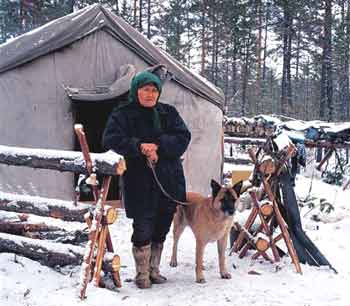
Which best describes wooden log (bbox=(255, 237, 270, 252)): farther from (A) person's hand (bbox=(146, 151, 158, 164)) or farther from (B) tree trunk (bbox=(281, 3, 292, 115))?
(B) tree trunk (bbox=(281, 3, 292, 115))

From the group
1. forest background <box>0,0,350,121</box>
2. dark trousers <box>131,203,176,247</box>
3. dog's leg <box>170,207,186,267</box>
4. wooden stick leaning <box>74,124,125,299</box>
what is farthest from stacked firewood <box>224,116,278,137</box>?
wooden stick leaning <box>74,124,125,299</box>

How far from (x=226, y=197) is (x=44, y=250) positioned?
1.54 meters


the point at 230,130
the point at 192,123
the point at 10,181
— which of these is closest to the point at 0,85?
the point at 10,181

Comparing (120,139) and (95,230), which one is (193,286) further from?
(120,139)

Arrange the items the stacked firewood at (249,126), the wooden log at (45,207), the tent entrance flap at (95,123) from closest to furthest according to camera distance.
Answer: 1. the wooden log at (45,207)
2. the tent entrance flap at (95,123)
3. the stacked firewood at (249,126)

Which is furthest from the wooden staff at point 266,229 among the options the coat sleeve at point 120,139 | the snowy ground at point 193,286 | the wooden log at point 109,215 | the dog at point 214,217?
the wooden log at point 109,215

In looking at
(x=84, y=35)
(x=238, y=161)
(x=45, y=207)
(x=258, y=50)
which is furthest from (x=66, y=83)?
(x=258, y=50)

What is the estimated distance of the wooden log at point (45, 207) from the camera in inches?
136

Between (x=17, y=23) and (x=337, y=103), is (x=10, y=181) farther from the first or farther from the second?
(x=337, y=103)

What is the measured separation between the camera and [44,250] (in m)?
3.52

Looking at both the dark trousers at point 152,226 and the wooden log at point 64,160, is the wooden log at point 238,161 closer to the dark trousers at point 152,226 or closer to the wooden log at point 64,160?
the dark trousers at point 152,226

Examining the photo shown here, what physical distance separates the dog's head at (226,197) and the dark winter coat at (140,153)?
37cm

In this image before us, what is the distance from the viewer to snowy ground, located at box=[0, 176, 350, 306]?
297 cm

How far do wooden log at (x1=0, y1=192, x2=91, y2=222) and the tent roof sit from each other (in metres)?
2.70
